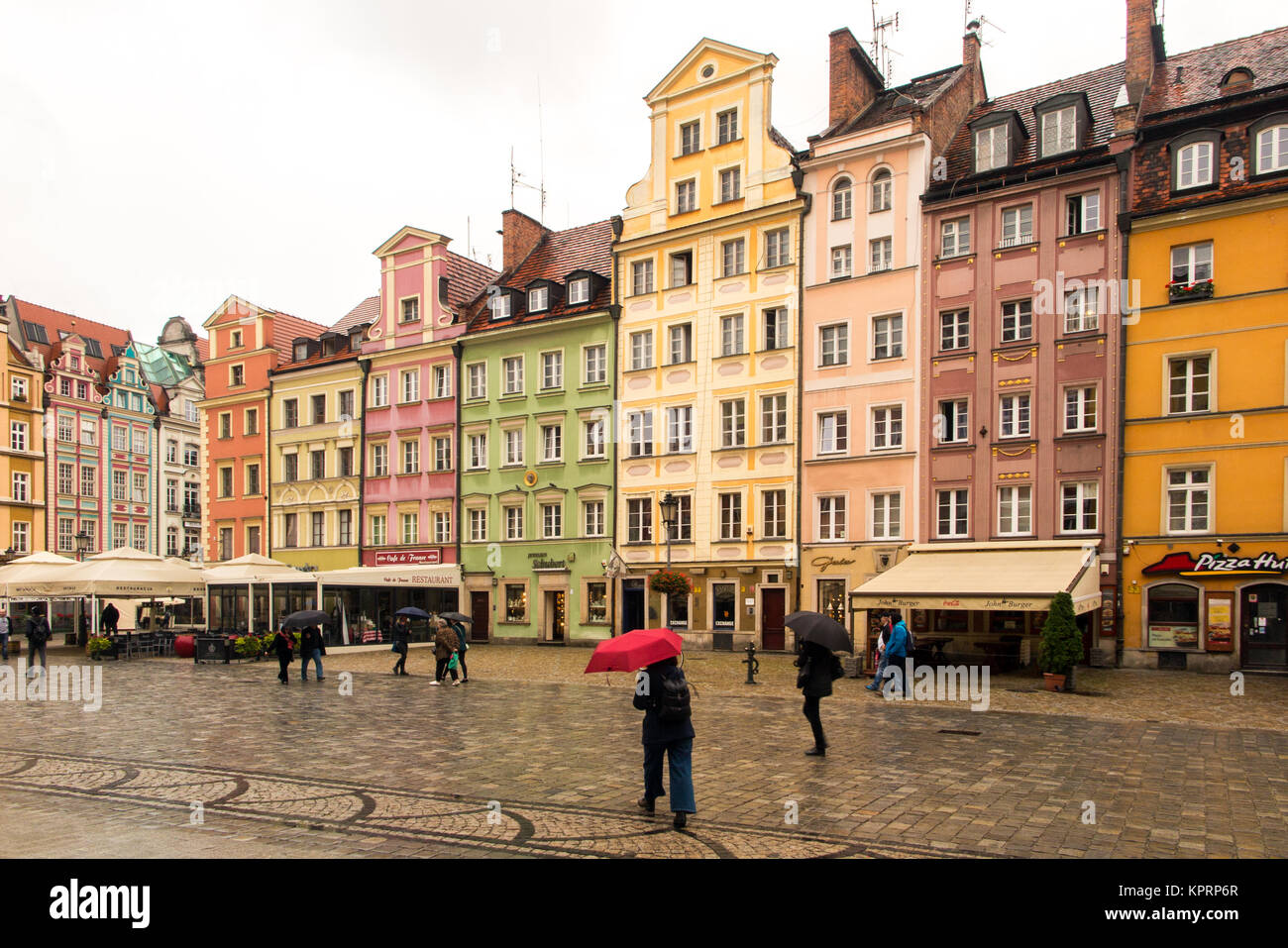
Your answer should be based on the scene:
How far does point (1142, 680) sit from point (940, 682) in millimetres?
5085

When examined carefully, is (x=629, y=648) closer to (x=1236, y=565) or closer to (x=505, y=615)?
(x=1236, y=565)

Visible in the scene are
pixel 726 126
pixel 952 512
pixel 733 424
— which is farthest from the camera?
pixel 726 126

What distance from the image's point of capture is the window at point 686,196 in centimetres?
3847

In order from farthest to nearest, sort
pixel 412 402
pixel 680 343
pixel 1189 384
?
pixel 412 402 → pixel 680 343 → pixel 1189 384

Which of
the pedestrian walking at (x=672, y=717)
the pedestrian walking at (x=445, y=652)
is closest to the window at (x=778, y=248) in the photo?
the pedestrian walking at (x=445, y=652)

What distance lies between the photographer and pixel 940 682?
79.0 feet

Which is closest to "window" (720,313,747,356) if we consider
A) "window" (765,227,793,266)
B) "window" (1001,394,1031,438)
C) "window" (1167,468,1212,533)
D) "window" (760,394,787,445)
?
"window" (760,394,787,445)

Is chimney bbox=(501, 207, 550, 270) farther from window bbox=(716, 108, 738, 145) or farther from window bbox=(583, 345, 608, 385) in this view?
window bbox=(716, 108, 738, 145)

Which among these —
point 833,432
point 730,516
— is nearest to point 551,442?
point 730,516

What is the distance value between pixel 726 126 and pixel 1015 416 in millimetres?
15315

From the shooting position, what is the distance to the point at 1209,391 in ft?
91.1

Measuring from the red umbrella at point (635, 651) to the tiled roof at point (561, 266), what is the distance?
31887 mm

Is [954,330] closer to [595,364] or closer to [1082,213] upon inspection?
[1082,213]

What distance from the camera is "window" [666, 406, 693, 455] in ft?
124
